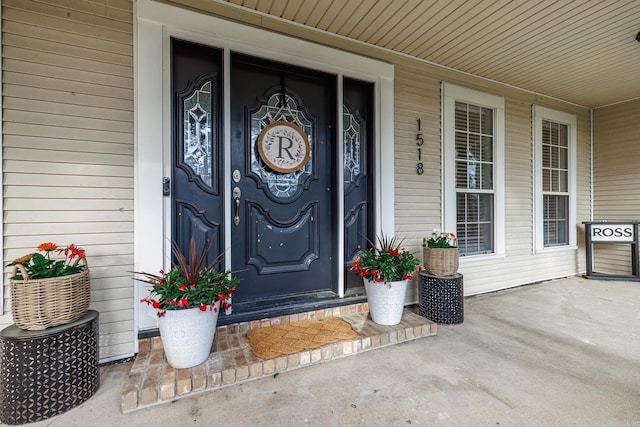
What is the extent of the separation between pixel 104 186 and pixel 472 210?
382 cm

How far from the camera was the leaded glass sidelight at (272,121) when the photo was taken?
8.60 feet

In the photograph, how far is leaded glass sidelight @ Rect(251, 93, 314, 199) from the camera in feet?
8.60

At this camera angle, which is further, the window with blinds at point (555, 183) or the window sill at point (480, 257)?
the window with blinds at point (555, 183)

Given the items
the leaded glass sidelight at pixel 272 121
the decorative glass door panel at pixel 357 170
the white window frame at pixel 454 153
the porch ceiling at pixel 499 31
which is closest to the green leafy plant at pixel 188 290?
the leaded glass sidelight at pixel 272 121

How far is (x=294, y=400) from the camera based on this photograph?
5.63 feet

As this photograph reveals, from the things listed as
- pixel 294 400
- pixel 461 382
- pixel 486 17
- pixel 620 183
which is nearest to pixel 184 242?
pixel 294 400

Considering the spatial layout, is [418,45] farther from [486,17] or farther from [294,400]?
[294,400]

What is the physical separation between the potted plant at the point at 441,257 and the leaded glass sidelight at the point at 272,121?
1.40 m

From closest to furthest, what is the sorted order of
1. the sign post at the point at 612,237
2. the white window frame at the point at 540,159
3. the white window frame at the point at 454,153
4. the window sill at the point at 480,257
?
the white window frame at the point at 454,153
the window sill at the point at 480,257
the white window frame at the point at 540,159
the sign post at the point at 612,237

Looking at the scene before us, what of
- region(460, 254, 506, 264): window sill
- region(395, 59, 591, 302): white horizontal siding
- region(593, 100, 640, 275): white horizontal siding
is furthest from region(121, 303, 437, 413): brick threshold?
region(593, 100, 640, 275): white horizontal siding

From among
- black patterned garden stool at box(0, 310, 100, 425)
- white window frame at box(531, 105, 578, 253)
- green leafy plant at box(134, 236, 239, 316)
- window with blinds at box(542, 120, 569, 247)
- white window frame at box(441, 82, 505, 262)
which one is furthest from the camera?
window with blinds at box(542, 120, 569, 247)

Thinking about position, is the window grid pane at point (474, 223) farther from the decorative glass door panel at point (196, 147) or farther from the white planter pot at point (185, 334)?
the white planter pot at point (185, 334)

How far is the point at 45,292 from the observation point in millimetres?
1590

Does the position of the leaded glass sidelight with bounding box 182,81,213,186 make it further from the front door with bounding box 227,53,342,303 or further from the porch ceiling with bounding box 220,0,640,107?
the porch ceiling with bounding box 220,0,640,107
